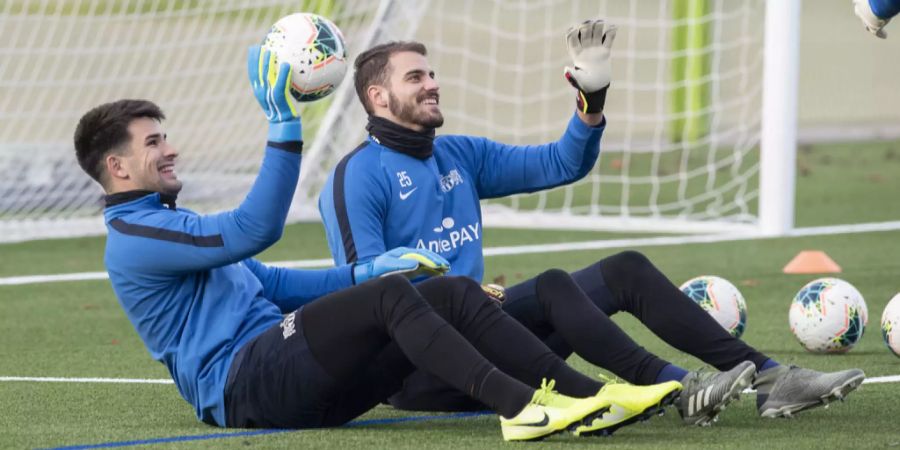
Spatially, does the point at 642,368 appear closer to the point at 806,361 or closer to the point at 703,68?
the point at 806,361

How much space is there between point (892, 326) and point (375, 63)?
2.28 metres

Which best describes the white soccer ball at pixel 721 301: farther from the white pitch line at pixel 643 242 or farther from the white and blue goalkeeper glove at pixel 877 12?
the white pitch line at pixel 643 242

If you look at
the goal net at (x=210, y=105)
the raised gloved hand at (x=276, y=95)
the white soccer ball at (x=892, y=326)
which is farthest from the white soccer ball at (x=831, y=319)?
the goal net at (x=210, y=105)

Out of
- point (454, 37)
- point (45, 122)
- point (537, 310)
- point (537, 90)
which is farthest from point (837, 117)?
point (537, 310)

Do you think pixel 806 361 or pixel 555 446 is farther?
pixel 806 361

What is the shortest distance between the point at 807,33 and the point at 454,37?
16.1m

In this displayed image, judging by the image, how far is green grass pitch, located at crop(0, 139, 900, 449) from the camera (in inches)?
194

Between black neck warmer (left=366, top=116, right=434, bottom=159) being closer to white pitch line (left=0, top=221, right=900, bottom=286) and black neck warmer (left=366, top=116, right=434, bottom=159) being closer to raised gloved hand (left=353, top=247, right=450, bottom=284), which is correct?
raised gloved hand (left=353, top=247, right=450, bottom=284)

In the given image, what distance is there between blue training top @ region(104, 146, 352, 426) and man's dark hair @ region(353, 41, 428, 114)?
93cm

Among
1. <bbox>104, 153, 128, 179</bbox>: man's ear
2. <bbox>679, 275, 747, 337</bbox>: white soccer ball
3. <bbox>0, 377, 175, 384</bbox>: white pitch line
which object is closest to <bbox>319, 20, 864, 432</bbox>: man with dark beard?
<bbox>104, 153, 128, 179</bbox>: man's ear

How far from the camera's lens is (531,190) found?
622 cm

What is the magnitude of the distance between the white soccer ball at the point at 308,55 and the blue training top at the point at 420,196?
30 cm

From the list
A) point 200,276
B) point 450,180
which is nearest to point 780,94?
point 450,180

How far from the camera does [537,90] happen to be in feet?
80.3
